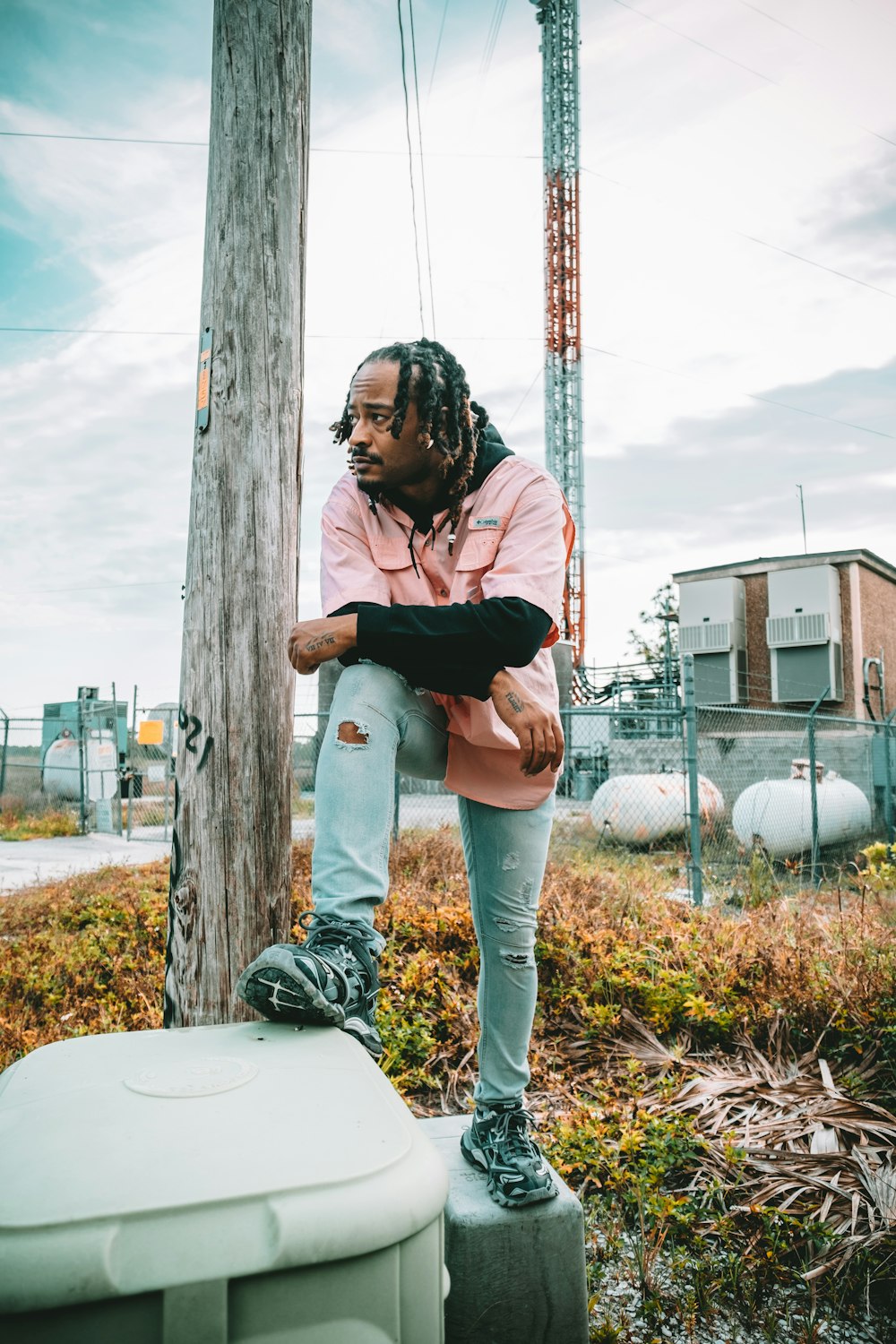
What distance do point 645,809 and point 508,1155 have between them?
853cm

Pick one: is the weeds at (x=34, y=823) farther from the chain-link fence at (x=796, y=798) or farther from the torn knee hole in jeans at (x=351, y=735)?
the torn knee hole in jeans at (x=351, y=735)

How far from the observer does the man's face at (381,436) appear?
2.11 metres

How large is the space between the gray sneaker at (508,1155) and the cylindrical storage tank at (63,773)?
1514 cm

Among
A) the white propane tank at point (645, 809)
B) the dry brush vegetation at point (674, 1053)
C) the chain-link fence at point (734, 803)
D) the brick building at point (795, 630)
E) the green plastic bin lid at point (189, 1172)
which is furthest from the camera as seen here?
the brick building at point (795, 630)

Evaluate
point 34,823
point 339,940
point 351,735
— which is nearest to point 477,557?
point 351,735

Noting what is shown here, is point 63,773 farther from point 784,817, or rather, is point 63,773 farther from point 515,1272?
point 515,1272

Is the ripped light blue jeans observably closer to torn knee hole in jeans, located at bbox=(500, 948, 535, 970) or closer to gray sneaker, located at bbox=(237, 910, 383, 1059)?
torn knee hole in jeans, located at bbox=(500, 948, 535, 970)

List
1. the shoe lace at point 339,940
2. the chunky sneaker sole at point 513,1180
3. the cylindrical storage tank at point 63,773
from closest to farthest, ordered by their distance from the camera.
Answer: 1. the shoe lace at point 339,940
2. the chunky sneaker sole at point 513,1180
3. the cylindrical storage tank at point 63,773

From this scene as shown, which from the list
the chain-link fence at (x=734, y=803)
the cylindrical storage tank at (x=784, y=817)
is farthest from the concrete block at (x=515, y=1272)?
the cylindrical storage tank at (x=784, y=817)

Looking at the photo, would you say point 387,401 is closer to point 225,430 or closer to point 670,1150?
point 225,430

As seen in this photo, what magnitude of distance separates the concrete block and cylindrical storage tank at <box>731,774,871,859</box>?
7798 millimetres

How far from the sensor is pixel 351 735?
1.81m

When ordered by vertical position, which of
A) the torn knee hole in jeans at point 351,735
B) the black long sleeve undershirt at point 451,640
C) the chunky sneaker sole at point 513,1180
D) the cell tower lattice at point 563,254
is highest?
the cell tower lattice at point 563,254

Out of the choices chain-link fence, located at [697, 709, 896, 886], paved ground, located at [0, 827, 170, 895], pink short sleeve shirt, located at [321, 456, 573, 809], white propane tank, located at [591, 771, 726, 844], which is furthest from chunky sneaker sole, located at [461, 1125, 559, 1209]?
white propane tank, located at [591, 771, 726, 844]
